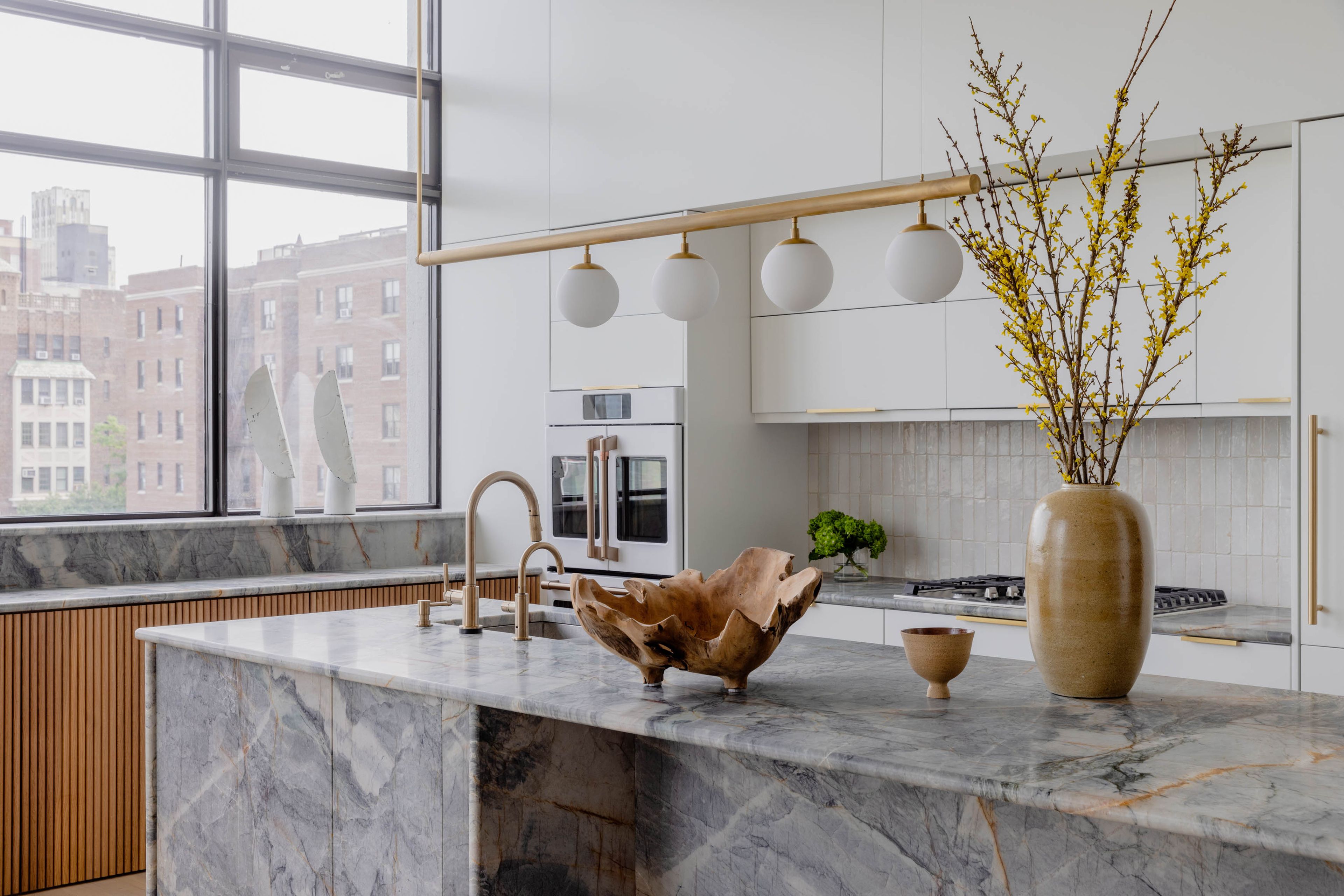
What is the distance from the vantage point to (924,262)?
229cm

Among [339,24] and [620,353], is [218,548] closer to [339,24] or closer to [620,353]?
[620,353]

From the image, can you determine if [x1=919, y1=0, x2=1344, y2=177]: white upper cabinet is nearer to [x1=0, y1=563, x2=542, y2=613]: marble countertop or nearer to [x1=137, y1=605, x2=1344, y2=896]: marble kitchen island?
[x1=137, y1=605, x2=1344, y2=896]: marble kitchen island

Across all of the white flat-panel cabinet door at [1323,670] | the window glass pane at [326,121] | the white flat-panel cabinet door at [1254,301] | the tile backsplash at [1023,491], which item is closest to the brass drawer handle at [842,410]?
the tile backsplash at [1023,491]

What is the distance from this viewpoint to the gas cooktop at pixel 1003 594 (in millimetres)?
3744

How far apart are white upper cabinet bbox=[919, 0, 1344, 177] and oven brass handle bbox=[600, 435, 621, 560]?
58.5 inches

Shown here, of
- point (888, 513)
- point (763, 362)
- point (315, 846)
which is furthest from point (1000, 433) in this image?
point (315, 846)

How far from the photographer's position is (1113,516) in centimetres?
204

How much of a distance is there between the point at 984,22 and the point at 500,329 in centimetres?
238

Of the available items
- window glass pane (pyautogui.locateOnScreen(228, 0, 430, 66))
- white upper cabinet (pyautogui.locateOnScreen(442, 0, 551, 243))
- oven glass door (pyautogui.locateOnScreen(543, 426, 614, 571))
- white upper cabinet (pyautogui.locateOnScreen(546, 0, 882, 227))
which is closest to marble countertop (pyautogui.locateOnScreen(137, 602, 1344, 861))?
oven glass door (pyautogui.locateOnScreen(543, 426, 614, 571))

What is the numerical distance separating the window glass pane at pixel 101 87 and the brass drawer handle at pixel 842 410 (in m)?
2.63

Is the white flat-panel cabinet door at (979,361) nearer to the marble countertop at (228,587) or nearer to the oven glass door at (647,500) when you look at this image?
the oven glass door at (647,500)

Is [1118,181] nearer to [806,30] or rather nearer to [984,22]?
[984,22]

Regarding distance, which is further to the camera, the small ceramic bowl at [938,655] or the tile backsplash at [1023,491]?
the tile backsplash at [1023,491]

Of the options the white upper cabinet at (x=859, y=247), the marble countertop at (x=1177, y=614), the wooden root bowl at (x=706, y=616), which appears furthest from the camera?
the white upper cabinet at (x=859, y=247)
